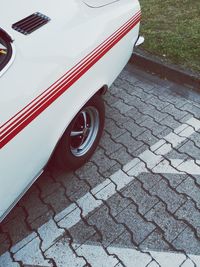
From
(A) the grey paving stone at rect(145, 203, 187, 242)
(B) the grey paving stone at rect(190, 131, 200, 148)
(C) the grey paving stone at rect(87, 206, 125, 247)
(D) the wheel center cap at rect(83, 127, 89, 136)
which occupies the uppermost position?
(D) the wheel center cap at rect(83, 127, 89, 136)

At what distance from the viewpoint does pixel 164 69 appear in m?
4.82

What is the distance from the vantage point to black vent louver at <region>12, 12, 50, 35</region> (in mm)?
2643

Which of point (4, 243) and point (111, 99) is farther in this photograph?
point (111, 99)

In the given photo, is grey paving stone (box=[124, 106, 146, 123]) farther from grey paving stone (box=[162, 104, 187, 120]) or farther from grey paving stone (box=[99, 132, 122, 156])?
grey paving stone (box=[99, 132, 122, 156])

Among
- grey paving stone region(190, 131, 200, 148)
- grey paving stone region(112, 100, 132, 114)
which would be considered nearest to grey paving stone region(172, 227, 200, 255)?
grey paving stone region(190, 131, 200, 148)

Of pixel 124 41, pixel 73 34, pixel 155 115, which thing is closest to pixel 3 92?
pixel 73 34

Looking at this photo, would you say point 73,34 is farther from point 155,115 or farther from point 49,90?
point 155,115

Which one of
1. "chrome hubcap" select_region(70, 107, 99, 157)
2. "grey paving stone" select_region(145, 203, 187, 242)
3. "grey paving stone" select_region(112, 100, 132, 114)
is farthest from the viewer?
"grey paving stone" select_region(112, 100, 132, 114)

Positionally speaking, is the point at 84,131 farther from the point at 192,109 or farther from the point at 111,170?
the point at 192,109

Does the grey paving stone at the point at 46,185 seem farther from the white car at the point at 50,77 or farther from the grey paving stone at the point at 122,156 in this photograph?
the grey paving stone at the point at 122,156

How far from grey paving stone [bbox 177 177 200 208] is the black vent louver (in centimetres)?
182

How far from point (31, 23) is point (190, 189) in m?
1.93

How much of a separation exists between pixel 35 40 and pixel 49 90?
39cm

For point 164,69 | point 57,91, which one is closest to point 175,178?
point 57,91
